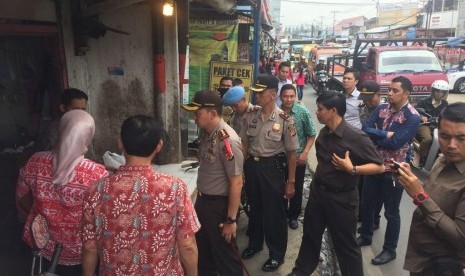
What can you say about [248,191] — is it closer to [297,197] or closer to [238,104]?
[238,104]

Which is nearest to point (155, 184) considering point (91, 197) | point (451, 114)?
point (91, 197)

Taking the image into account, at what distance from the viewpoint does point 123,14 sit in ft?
18.3

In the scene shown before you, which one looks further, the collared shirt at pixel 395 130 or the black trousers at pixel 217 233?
the collared shirt at pixel 395 130

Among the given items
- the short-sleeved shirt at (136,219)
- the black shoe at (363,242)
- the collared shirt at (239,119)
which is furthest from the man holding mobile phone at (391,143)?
the short-sleeved shirt at (136,219)

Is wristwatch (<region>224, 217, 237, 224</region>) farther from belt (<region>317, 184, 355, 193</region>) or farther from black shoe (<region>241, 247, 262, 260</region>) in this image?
black shoe (<region>241, 247, 262, 260</region>)

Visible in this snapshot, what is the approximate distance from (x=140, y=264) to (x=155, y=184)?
1.39 feet

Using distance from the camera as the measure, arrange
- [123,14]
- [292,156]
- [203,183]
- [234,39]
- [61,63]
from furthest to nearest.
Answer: [234,39], [123,14], [61,63], [292,156], [203,183]

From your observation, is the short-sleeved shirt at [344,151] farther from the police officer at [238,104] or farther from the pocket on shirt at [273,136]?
the police officer at [238,104]

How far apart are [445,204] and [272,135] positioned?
6.09ft

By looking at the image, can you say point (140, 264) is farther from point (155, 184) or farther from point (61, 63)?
point (61, 63)

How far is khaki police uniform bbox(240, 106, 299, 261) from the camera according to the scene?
12.0 feet

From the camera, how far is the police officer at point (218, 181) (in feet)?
9.32

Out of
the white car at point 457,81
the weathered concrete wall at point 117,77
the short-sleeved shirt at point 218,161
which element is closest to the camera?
the short-sleeved shirt at point 218,161

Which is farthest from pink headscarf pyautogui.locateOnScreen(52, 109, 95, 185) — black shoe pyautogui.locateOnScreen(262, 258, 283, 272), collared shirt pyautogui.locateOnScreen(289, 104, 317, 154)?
collared shirt pyautogui.locateOnScreen(289, 104, 317, 154)
